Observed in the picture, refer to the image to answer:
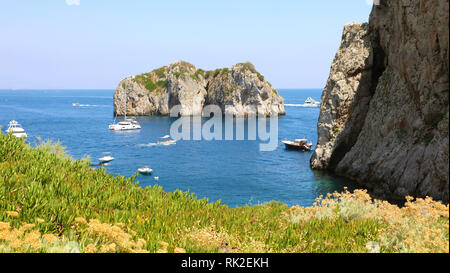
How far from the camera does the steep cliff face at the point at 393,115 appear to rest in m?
25.2

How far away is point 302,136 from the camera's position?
8612 centimetres

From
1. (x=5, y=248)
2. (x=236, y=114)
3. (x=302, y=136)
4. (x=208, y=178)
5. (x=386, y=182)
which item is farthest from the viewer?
(x=236, y=114)

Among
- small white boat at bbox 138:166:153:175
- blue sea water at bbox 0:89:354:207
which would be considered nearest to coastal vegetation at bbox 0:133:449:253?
blue sea water at bbox 0:89:354:207

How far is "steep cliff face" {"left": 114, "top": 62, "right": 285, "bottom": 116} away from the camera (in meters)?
130

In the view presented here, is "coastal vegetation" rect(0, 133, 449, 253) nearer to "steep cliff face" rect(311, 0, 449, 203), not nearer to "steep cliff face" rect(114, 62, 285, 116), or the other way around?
"steep cliff face" rect(311, 0, 449, 203)
